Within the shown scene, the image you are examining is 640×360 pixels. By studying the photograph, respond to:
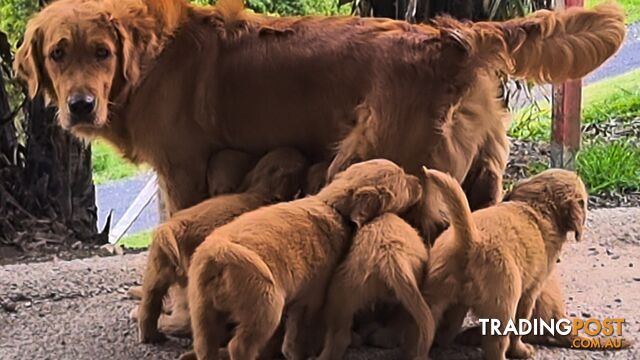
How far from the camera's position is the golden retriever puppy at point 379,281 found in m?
2.66

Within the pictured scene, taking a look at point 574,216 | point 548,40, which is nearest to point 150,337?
point 574,216

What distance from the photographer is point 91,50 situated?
3.03 meters

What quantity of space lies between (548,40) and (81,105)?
1386 millimetres

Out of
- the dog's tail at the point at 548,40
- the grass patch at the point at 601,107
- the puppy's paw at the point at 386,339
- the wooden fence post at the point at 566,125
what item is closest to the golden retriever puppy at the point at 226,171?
the puppy's paw at the point at 386,339

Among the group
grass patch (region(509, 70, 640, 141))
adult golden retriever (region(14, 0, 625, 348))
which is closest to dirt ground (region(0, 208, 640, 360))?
adult golden retriever (region(14, 0, 625, 348))

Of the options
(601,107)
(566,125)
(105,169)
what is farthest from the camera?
(601,107)

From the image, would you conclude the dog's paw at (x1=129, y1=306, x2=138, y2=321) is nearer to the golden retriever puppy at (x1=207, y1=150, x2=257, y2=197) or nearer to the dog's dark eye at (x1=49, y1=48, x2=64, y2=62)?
the golden retriever puppy at (x1=207, y1=150, x2=257, y2=197)

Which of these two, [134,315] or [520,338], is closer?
[520,338]

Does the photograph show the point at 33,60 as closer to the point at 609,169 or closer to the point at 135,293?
the point at 135,293

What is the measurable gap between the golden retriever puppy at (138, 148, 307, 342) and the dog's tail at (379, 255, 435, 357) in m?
0.54

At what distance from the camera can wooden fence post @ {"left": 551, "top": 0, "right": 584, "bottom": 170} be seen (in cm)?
571

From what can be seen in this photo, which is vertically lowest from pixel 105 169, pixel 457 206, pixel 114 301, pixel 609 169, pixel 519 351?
pixel 609 169

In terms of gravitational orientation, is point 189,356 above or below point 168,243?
below

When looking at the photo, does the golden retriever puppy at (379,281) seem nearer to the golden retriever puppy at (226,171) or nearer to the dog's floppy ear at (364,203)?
the dog's floppy ear at (364,203)
